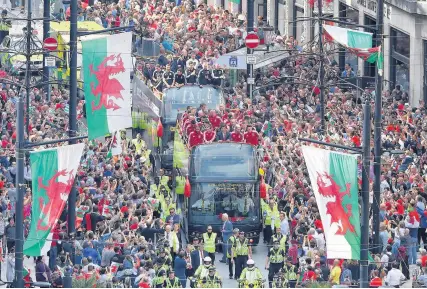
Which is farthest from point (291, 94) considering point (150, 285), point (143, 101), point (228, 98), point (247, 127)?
point (150, 285)

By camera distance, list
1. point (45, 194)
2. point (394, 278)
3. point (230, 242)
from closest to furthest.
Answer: point (45, 194), point (394, 278), point (230, 242)

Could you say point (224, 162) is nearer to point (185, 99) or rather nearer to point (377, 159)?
point (377, 159)

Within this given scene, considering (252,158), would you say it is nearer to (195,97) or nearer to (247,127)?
(247,127)

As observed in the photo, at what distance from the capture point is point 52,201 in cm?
3678

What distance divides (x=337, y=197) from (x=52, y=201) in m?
5.83

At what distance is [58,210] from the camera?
3672cm

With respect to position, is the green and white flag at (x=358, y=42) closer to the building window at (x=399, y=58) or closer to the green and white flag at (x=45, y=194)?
the green and white flag at (x=45, y=194)

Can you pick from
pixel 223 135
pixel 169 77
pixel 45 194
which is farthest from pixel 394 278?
pixel 169 77

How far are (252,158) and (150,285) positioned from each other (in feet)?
27.4

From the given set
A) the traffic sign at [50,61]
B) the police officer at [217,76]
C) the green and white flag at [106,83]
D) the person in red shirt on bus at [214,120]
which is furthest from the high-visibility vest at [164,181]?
the police officer at [217,76]

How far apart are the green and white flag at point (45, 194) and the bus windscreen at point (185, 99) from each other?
17000 mm

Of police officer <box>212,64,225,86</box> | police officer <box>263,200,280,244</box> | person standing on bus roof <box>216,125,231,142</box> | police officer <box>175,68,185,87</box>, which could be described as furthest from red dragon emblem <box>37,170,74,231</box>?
police officer <box>212,64,225,86</box>

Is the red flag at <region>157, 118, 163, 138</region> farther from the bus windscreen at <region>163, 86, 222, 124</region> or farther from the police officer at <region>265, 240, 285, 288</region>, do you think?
the police officer at <region>265, 240, 285, 288</region>

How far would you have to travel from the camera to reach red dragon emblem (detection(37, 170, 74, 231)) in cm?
3656
